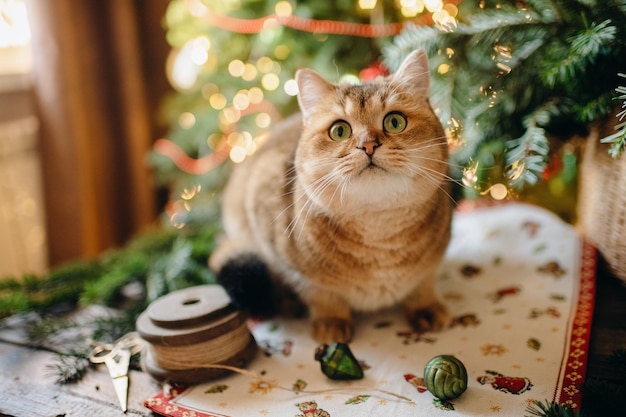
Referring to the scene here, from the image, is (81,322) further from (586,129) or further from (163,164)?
(586,129)

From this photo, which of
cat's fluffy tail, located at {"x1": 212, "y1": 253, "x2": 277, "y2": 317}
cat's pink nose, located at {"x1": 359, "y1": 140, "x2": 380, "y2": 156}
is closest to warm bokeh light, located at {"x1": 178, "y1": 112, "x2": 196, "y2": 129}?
cat's fluffy tail, located at {"x1": 212, "y1": 253, "x2": 277, "y2": 317}

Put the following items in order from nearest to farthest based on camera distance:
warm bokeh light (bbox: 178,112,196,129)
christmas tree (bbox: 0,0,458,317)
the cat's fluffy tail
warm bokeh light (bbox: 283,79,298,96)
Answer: the cat's fluffy tail
christmas tree (bbox: 0,0,458,317)
warm bokeh light (bbox: 283,79,298,96)
warm bokeh light (bbox: 178,112,196,129)

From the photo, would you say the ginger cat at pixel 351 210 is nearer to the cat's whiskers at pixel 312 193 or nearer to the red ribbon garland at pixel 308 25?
the cat's whiskers at pixel 312 193

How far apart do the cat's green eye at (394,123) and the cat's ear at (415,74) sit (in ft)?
0.23

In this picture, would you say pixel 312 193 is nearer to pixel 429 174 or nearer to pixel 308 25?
pixel 429 174

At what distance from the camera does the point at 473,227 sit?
155 cm

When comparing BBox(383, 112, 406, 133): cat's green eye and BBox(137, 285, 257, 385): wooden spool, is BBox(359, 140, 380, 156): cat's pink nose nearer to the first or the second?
BBox(383, 112, 406, 133): cat's green eye

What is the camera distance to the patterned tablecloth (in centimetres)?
85

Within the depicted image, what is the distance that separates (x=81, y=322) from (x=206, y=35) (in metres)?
0.94

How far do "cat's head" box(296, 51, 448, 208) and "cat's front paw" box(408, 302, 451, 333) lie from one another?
29cm

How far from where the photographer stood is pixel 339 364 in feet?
2.95

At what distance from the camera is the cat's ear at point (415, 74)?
0.95 meters

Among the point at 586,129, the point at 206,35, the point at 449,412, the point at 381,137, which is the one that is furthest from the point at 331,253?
the point at 206,35

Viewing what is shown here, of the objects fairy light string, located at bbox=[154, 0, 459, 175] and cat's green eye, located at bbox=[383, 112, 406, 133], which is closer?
cat's green eye, located at bbox=[383, 112, 406, 133]
